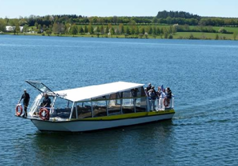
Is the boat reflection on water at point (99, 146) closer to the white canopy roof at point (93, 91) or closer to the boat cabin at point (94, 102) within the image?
the boat cabin at point (94, 102)

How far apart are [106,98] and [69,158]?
8.59 metres

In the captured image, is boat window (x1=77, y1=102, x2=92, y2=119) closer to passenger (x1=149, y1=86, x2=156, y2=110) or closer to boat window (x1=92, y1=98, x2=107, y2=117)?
boat window (x1=92, y1=98, x2=107, y2=117)

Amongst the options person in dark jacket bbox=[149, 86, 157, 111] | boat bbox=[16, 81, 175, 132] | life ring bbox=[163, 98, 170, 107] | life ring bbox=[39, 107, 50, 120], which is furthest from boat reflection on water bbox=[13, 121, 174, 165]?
life ring bbox=[163, 98, 170, 107]

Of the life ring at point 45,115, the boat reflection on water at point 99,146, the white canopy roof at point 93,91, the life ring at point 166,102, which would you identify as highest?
the white canopy roof at point 93,91

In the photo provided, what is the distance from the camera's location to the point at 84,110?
39.1 metres

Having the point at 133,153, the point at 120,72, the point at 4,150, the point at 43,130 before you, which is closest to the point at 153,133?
the point at 133,153

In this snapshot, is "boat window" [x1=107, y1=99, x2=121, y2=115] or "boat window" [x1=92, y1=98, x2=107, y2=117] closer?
"boat window" [x1=92, y1=98, x2=107, y2=117]

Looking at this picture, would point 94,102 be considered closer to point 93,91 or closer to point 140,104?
point 93,91

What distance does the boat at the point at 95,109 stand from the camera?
125 feet

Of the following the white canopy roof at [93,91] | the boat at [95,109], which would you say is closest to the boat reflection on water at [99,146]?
the boat at [95,109]

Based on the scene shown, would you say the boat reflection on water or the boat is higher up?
the boat

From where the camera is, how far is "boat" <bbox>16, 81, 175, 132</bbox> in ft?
125

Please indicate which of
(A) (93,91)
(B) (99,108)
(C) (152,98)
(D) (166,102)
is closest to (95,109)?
(B) (99,108)

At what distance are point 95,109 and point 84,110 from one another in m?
1.03
